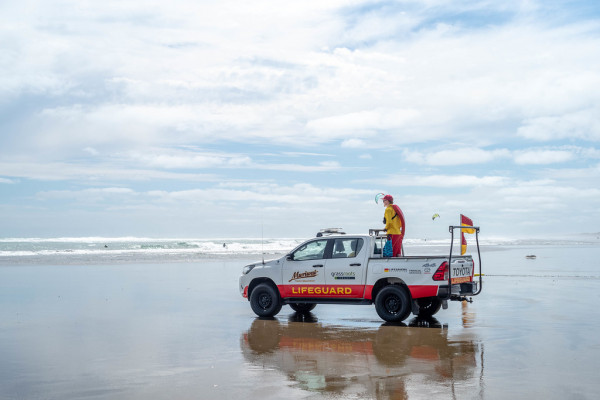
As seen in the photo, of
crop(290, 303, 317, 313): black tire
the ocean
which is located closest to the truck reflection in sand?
crop(290, 303, 317, 313): black tire

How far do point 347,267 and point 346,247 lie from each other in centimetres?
45

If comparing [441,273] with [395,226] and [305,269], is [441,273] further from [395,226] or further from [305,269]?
[305,269]

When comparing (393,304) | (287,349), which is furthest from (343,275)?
(287,349)

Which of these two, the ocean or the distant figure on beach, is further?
the ocean

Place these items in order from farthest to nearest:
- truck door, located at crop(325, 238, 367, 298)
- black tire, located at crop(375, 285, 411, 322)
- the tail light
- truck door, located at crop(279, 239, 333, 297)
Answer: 1. truck door, located at crop(279, 239, 333, 297)
2. truck door, located at crop(325, 238, 367, 298)
3. black tire, located at crop(375, 285, 411, 322)
4. the tail light

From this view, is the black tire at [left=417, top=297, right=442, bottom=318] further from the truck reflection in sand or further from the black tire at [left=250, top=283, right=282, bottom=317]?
the black tire at [left=250, top=283, right=282, bottom=317]

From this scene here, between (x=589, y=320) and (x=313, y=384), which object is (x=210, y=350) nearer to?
(x=313, y=384)

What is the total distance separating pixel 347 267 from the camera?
1391cm

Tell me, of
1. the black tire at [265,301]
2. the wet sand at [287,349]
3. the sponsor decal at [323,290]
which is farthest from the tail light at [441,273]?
the black tire at [265,301]

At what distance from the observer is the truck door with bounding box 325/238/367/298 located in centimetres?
1376

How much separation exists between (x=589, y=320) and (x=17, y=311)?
12.3 metres

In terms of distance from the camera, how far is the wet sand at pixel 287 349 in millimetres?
7660

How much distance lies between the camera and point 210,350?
10.2 metres

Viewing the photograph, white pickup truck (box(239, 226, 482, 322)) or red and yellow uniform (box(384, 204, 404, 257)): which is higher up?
red and yellow uniform (box(384, 204, 404, 257))
